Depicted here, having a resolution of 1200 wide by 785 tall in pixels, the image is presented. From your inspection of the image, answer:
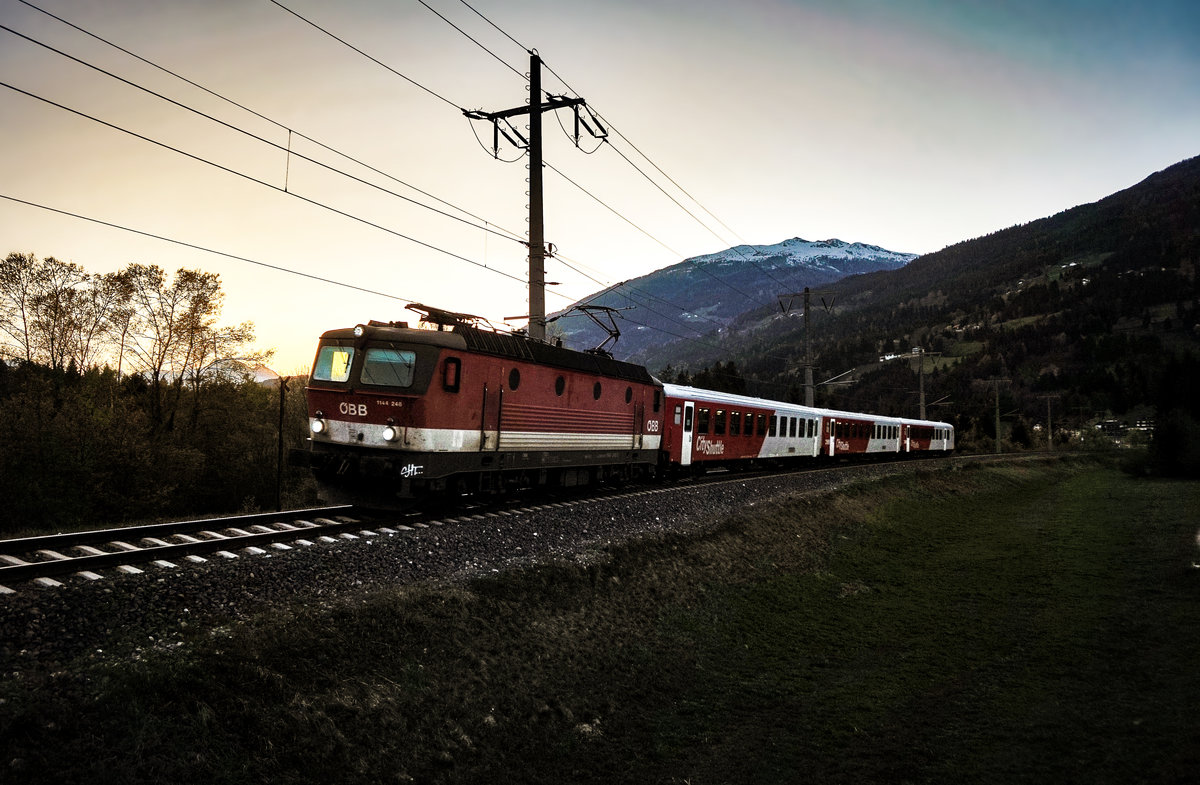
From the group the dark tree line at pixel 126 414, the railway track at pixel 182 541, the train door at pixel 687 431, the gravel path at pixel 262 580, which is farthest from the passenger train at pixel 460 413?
the dark tree line at pixel 126 414

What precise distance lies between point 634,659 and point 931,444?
5636 centimetres

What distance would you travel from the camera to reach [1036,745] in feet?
24.6

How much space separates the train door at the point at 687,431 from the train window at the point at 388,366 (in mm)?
13637

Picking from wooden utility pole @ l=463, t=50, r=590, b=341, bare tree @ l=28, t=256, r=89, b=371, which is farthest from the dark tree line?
wooden utility pole @ l=463, t=50, r=590, b=341

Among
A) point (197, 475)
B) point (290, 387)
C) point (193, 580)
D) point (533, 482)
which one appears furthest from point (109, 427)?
point (193, 580)

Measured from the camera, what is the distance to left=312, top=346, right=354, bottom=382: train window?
1386cm

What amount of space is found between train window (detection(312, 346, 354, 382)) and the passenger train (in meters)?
0.02

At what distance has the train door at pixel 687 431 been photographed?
25.3 meters

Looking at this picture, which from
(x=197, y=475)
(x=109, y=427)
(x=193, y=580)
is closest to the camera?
(x=193, y=580)

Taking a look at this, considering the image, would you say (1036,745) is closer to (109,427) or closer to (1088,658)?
(1088,658)

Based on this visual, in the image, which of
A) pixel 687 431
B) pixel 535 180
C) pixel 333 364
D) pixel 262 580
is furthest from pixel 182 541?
pixel 687 431

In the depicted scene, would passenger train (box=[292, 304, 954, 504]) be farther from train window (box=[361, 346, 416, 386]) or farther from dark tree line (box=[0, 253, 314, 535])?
dark tree line (box=[0, 253, 314, 535])

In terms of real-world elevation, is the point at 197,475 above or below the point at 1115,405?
below

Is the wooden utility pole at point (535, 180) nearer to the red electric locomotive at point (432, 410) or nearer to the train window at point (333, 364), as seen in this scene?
the red electric locomotive at point (432, 410)
